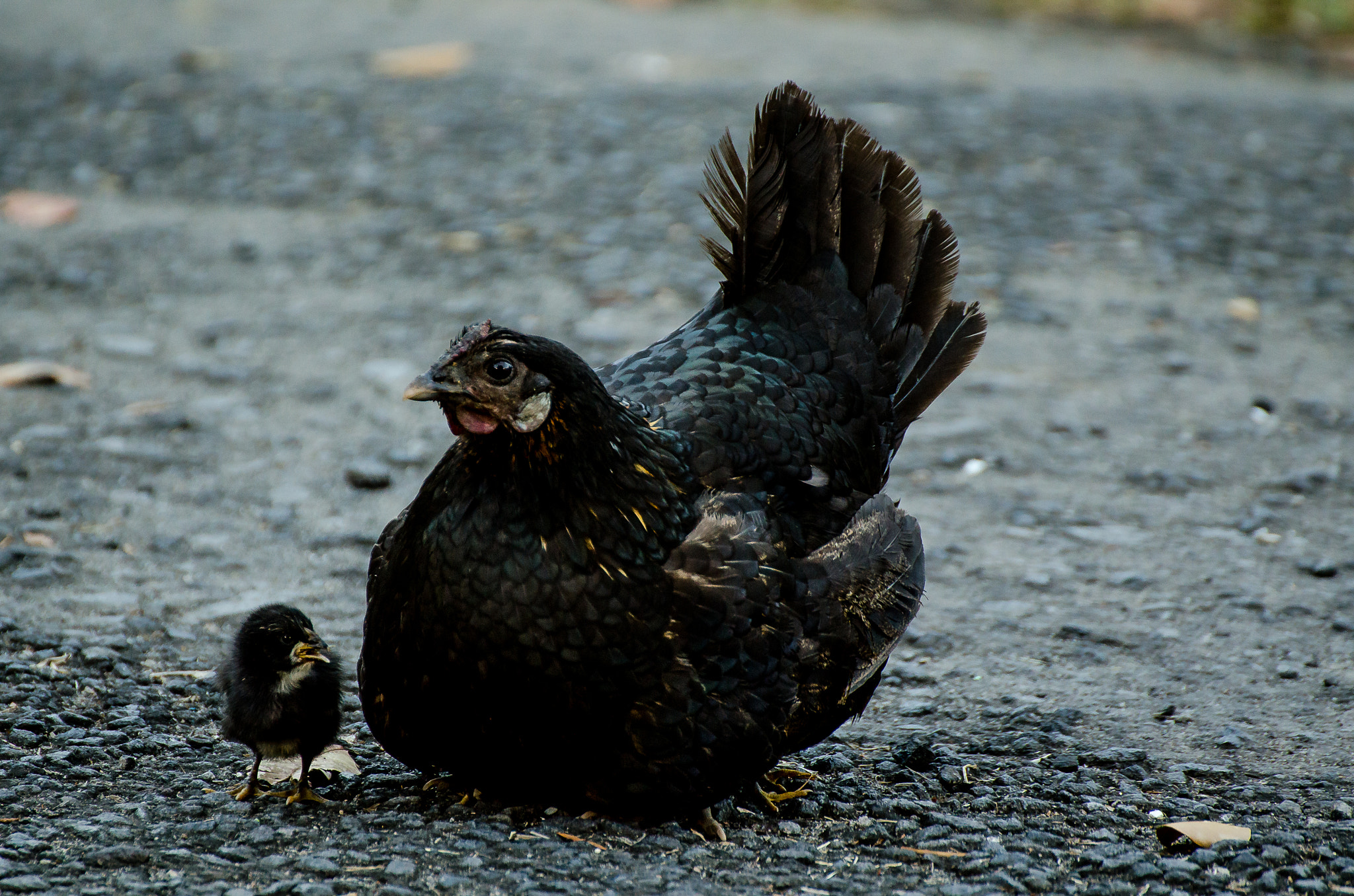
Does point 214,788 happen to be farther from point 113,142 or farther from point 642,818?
point 113,142

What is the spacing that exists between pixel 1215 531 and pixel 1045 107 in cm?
523

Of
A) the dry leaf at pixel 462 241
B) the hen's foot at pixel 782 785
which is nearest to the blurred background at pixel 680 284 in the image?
the dry leaf at pixel 462 241

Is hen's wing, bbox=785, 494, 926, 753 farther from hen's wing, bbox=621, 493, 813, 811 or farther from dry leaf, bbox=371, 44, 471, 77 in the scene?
dry leaf, bbox=371, 44, 471, 77

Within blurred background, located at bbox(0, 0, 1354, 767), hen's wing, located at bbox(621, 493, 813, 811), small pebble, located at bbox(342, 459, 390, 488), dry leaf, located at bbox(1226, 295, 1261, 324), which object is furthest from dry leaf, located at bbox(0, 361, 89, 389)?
dry leaf, located at bbox(1226, 295, 1261, 324)

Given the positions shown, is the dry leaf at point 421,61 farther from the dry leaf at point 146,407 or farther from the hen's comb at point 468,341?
the hen's comb at point 468,341

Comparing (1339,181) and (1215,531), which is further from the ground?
(1339,181)

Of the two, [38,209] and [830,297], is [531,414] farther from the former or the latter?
[38,209]

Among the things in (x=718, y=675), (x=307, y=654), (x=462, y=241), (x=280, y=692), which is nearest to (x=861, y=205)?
(x=718, y=675)

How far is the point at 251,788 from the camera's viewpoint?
3.22 metres

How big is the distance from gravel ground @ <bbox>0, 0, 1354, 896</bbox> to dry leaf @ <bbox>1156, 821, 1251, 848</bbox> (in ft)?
0.19

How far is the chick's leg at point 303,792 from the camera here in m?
3.20

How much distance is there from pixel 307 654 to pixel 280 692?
169 millimetres

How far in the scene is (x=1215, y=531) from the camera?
199 inches

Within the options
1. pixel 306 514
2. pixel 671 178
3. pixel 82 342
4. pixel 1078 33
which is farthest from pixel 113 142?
pixel 1078 33
